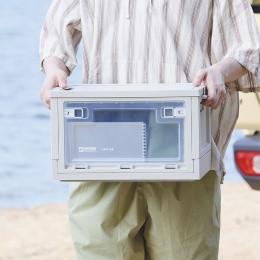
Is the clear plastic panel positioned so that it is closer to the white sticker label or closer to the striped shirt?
the white sticker label

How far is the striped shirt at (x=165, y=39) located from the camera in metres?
2.09

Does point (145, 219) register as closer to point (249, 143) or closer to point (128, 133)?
point (128, 133)

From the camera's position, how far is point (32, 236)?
5445mm

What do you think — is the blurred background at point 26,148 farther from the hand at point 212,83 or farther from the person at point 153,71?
the hand at point 212,83

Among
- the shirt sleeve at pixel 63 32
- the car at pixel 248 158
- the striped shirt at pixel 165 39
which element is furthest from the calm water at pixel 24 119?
the striped shirt at pixel 165 39

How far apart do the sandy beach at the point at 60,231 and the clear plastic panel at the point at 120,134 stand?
8.80 ft

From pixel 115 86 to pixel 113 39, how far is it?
0.19m

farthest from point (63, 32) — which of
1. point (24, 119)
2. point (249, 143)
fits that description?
point (24, 119)

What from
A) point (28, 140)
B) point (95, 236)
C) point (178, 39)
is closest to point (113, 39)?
point (178, 39)

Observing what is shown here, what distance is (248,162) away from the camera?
3.23 metres

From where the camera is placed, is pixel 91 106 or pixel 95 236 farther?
pixel 95 236

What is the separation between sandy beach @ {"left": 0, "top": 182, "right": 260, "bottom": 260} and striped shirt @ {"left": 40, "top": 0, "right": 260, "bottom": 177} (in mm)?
2548

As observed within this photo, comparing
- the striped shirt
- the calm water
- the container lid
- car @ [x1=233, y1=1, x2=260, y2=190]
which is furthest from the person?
the calm water

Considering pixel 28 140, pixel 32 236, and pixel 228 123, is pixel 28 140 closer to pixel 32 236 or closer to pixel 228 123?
pixel 32 236
